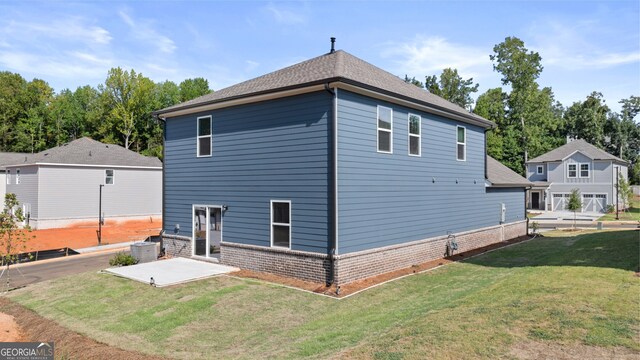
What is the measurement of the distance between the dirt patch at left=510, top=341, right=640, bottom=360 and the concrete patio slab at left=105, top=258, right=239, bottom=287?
991 cm

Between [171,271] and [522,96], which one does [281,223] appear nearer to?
[171,271]

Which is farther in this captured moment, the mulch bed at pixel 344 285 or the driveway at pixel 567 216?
the driveway at pixel 567 216

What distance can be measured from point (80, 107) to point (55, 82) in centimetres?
562

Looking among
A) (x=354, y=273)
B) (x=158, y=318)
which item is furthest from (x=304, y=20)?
(x=158, y=318)

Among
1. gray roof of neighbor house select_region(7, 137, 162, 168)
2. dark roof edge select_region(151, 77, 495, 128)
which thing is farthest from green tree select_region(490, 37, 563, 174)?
gray roof of neighbor house select_region(7, 137, 162, 168)

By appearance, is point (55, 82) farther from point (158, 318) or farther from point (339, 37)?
point (158, 318)

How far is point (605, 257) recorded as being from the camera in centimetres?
1291

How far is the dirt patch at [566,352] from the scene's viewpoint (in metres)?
5.87

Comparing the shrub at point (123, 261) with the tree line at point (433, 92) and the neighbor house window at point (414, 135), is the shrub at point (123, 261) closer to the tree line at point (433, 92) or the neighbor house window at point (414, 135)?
the neighbor house window at point (414, 135)

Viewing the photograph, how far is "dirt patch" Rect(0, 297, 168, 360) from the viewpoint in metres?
7.89

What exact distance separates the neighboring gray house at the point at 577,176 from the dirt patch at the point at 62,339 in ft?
153

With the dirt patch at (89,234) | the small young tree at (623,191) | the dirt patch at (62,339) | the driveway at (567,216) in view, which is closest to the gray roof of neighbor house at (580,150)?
the small young tree at (623,191)

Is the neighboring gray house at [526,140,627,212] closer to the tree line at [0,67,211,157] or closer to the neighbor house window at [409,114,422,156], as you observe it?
the neighbor house window at [409,114,422,156]

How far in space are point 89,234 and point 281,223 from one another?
844 inches
